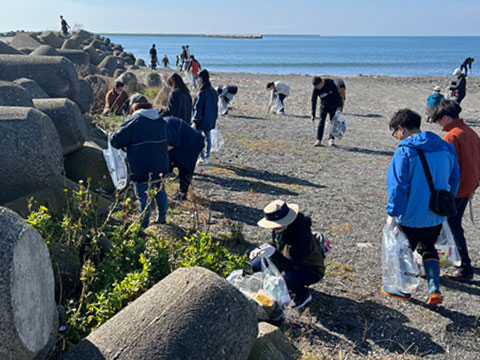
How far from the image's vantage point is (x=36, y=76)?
908 cm

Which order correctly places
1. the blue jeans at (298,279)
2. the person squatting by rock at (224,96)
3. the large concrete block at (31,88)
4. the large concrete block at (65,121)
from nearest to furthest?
the blue jeans at (298,279) < the large concrete block at (65,121) < the large concrete block at (31,88) < the person squatting by rock at (224,96)

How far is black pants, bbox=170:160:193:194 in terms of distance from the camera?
6.93 meters

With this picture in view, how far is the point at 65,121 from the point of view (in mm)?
6887

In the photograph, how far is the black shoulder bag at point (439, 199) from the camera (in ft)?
15.0

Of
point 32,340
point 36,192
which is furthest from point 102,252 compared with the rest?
point 32,340

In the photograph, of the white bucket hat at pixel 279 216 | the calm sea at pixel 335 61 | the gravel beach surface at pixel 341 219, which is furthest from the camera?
the calm sea at pixel 335 61

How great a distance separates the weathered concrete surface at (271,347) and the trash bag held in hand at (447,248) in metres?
2.12

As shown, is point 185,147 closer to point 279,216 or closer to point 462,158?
point 279,216

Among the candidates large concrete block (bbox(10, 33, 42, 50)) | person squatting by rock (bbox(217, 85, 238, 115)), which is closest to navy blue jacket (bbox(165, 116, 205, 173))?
person squatting by rock (bbox(217, 85, 238, 115))

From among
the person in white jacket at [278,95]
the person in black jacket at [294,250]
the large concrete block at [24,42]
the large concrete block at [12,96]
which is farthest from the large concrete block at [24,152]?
the large concrete block at [24,42]

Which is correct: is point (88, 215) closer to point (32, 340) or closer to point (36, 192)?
point (36, 192)

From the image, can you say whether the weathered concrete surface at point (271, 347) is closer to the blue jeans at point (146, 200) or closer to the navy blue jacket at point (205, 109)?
the blue jeans at point (146, 200)

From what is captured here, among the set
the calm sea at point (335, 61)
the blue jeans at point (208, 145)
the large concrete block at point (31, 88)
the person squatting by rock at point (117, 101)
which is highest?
the large concrete block at point (31, 88)

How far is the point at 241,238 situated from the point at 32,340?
3.44 m
